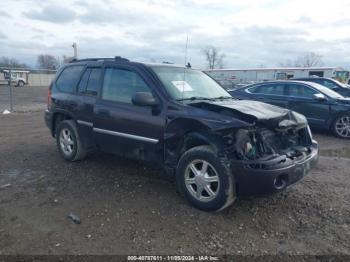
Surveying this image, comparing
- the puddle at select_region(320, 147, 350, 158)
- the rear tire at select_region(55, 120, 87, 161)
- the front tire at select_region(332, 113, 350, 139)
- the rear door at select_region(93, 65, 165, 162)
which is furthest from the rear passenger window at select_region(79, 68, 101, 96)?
the front tire at select_region(332, 113, 350, 139)

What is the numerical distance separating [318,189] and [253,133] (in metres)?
1.80

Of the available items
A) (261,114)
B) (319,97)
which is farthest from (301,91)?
(261,114)

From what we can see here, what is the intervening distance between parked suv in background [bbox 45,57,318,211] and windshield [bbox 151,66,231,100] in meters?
0.02

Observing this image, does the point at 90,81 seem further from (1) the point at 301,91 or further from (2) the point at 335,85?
(2) the point at 335,85

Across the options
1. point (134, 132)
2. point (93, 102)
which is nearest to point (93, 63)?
point (93, 102)

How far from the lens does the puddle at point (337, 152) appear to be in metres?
6.93

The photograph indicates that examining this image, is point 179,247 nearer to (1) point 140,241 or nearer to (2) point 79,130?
(1) point 140,241

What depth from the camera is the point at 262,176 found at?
11.4 ft

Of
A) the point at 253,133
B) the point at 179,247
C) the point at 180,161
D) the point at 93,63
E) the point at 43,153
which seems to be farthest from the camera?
the point at 43,153

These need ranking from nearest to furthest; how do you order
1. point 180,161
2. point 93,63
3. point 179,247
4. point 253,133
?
1. point 179,247
2. point 253,133
3. point 180,161
4. point 93,63

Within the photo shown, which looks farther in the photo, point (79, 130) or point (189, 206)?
point (79, 130)

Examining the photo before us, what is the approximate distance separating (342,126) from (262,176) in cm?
638

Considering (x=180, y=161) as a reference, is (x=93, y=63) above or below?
above

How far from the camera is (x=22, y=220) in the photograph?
3754 mm
